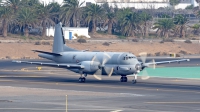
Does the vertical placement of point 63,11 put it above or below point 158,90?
above

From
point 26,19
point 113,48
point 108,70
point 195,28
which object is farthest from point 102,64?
point 195,28

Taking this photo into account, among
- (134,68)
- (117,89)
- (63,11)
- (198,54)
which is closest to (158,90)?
(117,89)

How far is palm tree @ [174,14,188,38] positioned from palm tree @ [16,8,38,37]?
3998 centimetres

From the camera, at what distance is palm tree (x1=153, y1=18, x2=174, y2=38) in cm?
14225

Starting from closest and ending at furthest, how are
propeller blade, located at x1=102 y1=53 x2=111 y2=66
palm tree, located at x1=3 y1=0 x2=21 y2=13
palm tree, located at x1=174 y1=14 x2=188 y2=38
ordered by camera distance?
propeller blade, located at x1=102 y1=53 x2=111 y2=66 < palm tree, located at x1=3 y1=0 x2=21 y2=13 < palm tree, located at x1=174 y1=14 x2=188 y2=38

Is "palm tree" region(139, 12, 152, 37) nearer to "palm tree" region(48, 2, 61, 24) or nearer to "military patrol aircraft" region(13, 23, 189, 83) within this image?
"palm tree" region(48, 2, 61, 24)

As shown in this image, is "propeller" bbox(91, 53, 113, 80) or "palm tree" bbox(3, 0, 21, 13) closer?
"propeller" bbox(91, 53, 113, 80)

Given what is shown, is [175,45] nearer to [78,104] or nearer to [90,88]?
[90,88]

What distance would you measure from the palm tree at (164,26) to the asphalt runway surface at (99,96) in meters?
83.2

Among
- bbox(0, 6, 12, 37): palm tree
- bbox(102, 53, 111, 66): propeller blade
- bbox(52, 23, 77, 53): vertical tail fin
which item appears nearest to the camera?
bbox(102, 53, 111, 66): propeller blade

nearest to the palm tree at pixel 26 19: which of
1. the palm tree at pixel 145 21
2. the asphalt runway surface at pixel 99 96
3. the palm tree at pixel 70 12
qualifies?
the palm tree at pixel 70 12

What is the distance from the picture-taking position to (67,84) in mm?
53719

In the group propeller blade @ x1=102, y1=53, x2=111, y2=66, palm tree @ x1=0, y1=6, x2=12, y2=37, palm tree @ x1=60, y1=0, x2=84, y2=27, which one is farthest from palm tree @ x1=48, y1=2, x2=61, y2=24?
propeller blade @ x1=102, y1=53, x2=111, y2=66

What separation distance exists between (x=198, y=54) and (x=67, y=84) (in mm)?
72455
